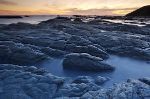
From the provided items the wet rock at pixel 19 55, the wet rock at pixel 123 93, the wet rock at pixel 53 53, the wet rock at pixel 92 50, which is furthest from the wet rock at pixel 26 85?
the wet rock at pixel 92 50

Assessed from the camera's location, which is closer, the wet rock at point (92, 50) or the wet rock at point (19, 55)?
the wet rock at point (19, 55)

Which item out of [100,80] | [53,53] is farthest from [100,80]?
[53,53]

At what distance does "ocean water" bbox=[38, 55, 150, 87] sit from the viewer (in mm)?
8344

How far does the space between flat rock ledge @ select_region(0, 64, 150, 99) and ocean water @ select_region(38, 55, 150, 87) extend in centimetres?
101

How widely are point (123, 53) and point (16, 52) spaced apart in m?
4.79

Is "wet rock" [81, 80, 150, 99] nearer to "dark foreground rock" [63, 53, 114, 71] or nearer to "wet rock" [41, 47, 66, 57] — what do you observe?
"dark foreground rock" [63, 53, 114, 71]

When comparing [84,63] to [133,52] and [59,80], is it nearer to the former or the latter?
[59,80]

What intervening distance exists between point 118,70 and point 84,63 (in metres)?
1.24

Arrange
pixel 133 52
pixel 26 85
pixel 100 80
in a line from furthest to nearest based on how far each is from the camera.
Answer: pixel 133 52, pixel 100 80, pixel 26 85

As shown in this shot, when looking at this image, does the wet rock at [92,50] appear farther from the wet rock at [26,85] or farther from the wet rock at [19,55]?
the wet rock at [26,85]

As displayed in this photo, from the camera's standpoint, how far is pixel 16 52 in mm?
10312

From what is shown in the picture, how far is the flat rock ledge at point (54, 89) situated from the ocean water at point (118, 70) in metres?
1.01

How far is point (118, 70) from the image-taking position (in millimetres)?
9258

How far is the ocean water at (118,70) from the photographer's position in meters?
8.34
